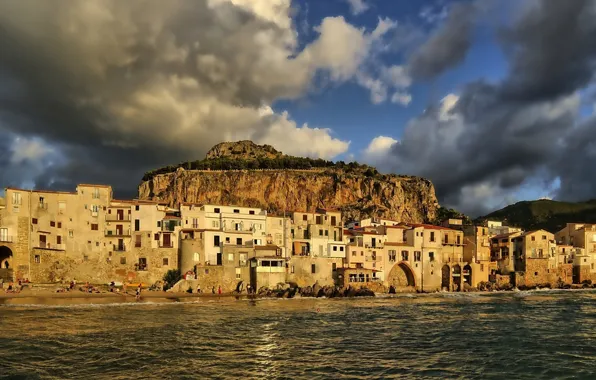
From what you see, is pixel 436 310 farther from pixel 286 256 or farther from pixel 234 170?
pixel 234 170

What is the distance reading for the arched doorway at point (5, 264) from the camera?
62519 millimetres

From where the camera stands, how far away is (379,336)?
3491cm

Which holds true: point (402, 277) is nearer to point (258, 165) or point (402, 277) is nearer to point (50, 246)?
point (50, 246)

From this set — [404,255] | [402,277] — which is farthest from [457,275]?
[404,255]

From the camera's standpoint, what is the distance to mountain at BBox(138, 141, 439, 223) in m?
160

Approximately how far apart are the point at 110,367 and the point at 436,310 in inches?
1508

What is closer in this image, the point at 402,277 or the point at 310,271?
the point at 310,271

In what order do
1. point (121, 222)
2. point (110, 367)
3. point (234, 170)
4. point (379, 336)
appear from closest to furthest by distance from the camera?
1. point (110, 367)
2. point (379, 336)
3. point (121, 222)
4. point (234, 170)

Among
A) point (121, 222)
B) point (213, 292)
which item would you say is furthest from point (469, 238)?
point (121, 222)

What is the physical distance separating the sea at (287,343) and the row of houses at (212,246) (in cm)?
1516

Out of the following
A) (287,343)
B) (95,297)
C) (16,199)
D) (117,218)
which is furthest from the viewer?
(117,218)

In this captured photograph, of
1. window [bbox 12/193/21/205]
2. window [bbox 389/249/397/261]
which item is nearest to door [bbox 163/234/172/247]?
window [bbox 12/193/21/205]

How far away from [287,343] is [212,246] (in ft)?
134

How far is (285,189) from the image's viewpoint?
16475cm
